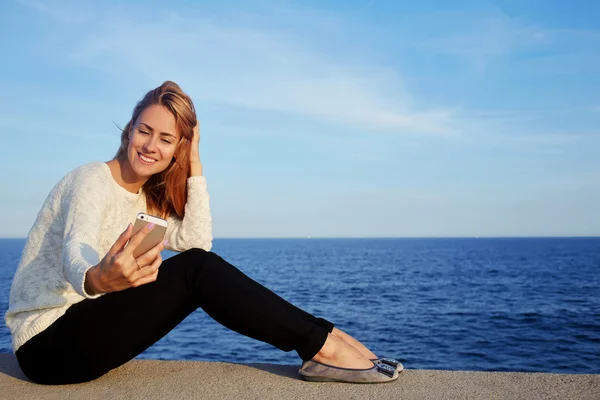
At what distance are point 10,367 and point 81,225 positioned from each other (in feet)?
5.30

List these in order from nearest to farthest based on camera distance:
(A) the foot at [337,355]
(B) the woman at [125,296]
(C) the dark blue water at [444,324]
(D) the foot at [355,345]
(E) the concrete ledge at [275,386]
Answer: (B) the woman at [125,296] → (E) the concrete ledge at [275,386] → (A) the foot at [337,355] → (D) the foot at [355,345] → (C) the dark blue water at [444,324]

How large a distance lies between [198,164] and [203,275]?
1.13 metres

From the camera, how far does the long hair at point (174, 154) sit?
138 inches

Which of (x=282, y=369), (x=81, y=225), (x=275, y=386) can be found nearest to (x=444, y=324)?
(x=282, y=369)

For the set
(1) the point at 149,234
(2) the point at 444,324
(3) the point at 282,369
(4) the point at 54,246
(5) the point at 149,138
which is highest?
(5) the point at 149,138

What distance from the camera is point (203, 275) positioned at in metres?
3.07

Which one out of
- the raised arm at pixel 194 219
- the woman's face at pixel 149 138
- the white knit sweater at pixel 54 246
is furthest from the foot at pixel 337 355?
the woman's face at pixel 149 138

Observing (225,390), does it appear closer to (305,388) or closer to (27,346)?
(305,388)

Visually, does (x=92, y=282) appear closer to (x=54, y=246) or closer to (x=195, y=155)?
(x=54, y=246)

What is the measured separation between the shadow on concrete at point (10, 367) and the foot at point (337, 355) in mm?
1849

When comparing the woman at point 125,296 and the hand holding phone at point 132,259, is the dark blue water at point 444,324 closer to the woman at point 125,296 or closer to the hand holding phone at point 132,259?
the woman at point 125,296

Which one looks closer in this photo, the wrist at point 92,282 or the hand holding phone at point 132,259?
the hand holding phone at point 132,259

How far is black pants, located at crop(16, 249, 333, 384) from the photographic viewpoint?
2.99m

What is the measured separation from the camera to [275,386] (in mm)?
3344
